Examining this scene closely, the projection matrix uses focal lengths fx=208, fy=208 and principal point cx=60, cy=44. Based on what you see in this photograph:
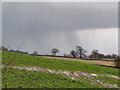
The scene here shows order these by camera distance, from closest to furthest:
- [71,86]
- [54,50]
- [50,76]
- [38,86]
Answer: [38,86] → [71,86] → [50,76] → [54,50]

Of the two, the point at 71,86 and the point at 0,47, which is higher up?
the point at 0,47

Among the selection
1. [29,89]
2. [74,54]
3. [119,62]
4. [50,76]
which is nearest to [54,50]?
[74,54]

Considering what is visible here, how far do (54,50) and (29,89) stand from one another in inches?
2866

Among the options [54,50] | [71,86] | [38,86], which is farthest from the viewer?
[54,50]

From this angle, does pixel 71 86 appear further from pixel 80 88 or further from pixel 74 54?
pixel 74 54

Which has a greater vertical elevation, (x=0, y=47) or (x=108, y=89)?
(x=0, y=47)

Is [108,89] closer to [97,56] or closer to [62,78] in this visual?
[62,78]

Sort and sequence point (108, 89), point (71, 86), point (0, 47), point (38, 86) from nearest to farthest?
1. point (0, 47)
2. point (38, 86)
3. point (71, 86)
4. point (108, 89)

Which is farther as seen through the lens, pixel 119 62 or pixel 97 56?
pixel 97 56

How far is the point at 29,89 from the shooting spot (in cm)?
1376

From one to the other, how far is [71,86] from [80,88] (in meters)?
0.73

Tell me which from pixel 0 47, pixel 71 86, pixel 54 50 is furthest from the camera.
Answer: pixel 54 50

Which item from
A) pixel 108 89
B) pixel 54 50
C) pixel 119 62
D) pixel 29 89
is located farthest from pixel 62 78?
pixel 54 50

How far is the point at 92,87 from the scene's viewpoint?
17422 mm
